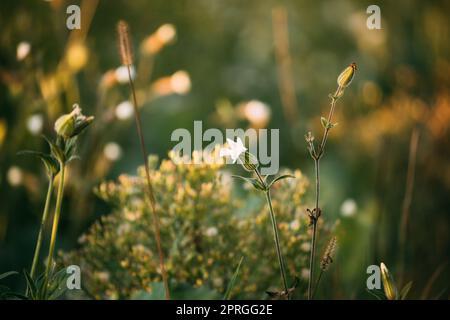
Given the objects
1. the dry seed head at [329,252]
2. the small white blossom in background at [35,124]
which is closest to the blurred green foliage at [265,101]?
the small white blossom in background at [35,124]

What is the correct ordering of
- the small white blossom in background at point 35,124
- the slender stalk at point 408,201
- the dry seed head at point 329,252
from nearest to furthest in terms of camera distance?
the dry seed head at point 329,252
the slender stalk at point 408,201
the small white blossom in background at point 35,124

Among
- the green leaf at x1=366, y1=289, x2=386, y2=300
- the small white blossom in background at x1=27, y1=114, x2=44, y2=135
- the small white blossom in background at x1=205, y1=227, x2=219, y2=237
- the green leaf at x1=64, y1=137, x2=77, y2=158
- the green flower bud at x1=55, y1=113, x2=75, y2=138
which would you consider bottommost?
the green leaf at x1=366, y1=289, x2=386, y2=300

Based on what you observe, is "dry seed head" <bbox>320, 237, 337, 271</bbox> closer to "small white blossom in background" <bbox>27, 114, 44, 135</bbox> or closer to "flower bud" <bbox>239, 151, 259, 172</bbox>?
"flower bud" <bbox>239, 151, 259, 172</bbox>

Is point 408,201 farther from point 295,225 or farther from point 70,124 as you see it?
point 70,124

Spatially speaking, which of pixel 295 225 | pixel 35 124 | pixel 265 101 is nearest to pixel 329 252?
pixel 295 225

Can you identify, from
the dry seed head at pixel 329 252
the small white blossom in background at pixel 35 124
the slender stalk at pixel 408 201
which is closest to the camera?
the dry seed head at pixel 329 252

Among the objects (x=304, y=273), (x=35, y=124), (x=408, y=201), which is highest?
(x=35, y=124)

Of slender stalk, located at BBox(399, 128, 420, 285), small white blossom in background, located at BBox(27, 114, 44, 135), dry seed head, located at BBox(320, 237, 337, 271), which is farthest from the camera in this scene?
small white blossom in background, located at BBox(27, 114, 44, 135)

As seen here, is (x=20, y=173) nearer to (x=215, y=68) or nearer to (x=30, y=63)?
(x=30, y=63)

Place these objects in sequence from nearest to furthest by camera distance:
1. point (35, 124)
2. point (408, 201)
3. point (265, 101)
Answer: point (408, 201) → point (35, 124) → point (265, 101)

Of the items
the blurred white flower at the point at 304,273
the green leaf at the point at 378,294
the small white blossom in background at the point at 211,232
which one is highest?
the small white blossom in background at the point at 211,232

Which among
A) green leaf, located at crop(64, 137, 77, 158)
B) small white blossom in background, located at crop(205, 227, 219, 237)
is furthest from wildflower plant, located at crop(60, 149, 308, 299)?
green leaf, located at crop(64, 137, 77, 158)

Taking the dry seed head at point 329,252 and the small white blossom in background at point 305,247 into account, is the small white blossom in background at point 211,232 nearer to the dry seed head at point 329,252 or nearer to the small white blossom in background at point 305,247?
the small white blossom in background at point 305,247
